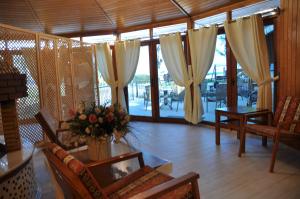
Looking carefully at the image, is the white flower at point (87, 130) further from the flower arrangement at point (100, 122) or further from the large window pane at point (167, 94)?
the large window pane at point (167, 94)

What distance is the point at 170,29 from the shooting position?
589cm

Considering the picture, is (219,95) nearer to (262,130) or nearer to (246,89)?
(246,89)

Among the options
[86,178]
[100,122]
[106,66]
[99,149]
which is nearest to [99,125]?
[100,122]

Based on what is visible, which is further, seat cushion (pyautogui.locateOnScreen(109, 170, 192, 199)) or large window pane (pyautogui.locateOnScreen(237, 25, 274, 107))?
large window pane (pyautogui.locateOnScreen(237, 25, 274, 107))

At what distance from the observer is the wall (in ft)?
11.9

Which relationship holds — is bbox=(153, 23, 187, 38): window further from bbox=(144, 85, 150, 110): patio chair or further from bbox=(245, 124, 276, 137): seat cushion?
bbox=(245, 124, 276, 137): seat cushion

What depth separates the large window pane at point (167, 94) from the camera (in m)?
6.02

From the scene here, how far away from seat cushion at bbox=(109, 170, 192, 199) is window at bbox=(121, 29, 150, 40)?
4.65m

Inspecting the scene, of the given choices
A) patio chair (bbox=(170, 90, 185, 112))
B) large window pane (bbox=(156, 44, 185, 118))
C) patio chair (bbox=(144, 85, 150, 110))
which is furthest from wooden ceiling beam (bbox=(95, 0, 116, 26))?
patio chair (bbox=(170, 90, 185, 112))

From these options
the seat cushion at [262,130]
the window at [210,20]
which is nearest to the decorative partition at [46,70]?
the window at [210,20]

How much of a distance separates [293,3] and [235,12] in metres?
1.18

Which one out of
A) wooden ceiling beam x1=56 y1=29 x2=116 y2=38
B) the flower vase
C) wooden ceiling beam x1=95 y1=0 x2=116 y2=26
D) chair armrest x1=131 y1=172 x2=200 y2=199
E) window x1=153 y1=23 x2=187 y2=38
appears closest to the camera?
chair armrest x1=131 y1=172 x2=200 y2=199

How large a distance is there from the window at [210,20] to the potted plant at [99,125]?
3.59m

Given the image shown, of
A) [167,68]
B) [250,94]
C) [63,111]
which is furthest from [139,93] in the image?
[250,94]
